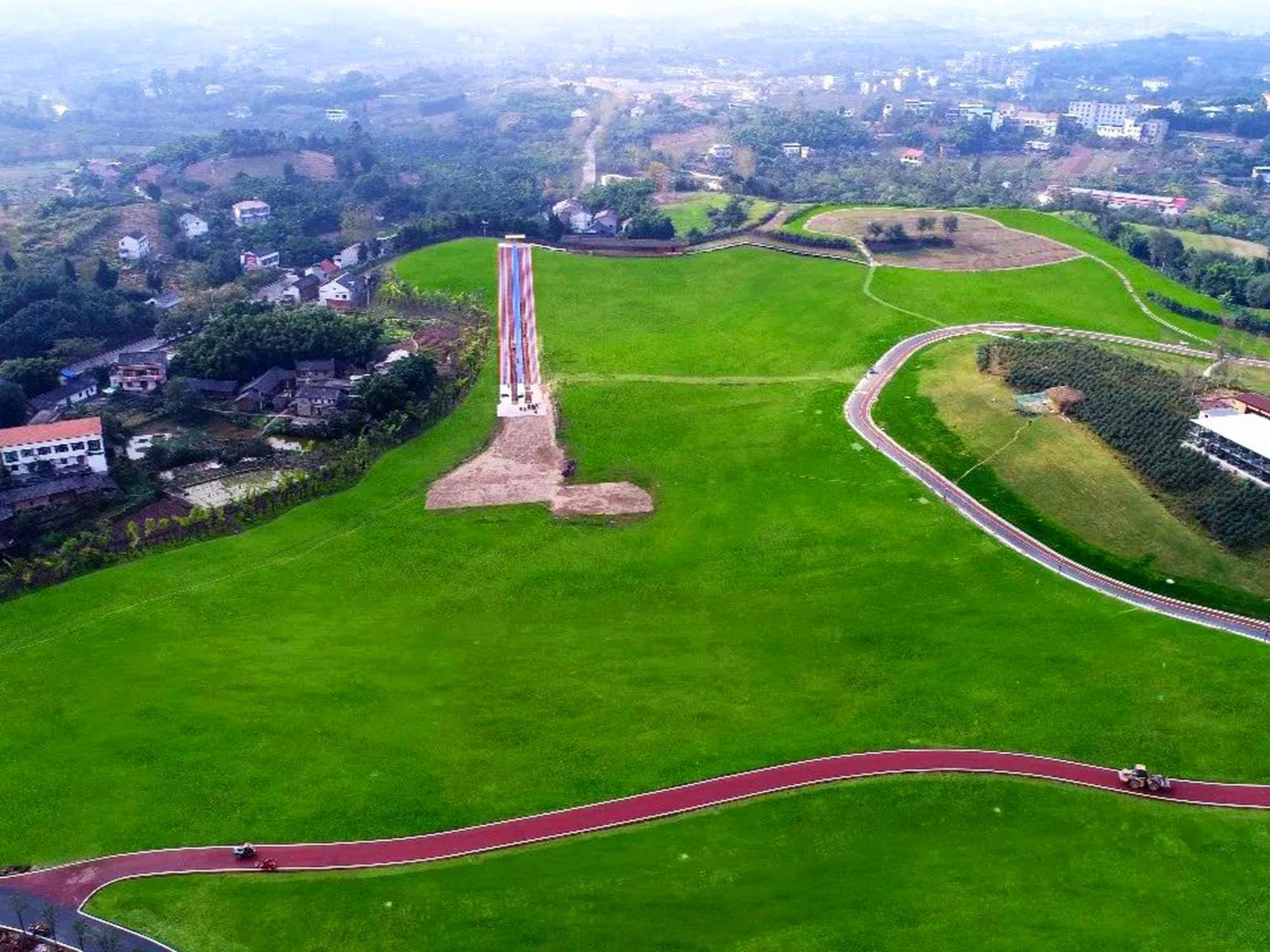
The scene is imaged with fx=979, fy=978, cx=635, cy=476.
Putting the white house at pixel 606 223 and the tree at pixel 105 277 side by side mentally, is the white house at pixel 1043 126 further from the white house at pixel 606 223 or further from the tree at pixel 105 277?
the tree at pixel 105 277

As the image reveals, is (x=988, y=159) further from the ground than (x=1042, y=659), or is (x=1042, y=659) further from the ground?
(x=988, y=159)

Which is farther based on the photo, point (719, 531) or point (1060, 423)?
point (1060, 423)

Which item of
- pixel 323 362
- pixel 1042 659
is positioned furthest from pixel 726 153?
pixel 1042 659

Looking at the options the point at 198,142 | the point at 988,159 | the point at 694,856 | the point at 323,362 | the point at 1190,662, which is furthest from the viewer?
the point at 988,159

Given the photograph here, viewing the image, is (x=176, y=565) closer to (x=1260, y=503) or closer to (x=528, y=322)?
(x=528, y=322)

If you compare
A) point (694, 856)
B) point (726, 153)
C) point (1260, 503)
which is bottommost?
Answer: point (694, 856)

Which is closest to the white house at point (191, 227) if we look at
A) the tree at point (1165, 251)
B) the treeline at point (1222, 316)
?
the treeline at point (1222, 316)

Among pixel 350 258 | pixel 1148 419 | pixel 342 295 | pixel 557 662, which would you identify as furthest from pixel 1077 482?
pixel 350 258
